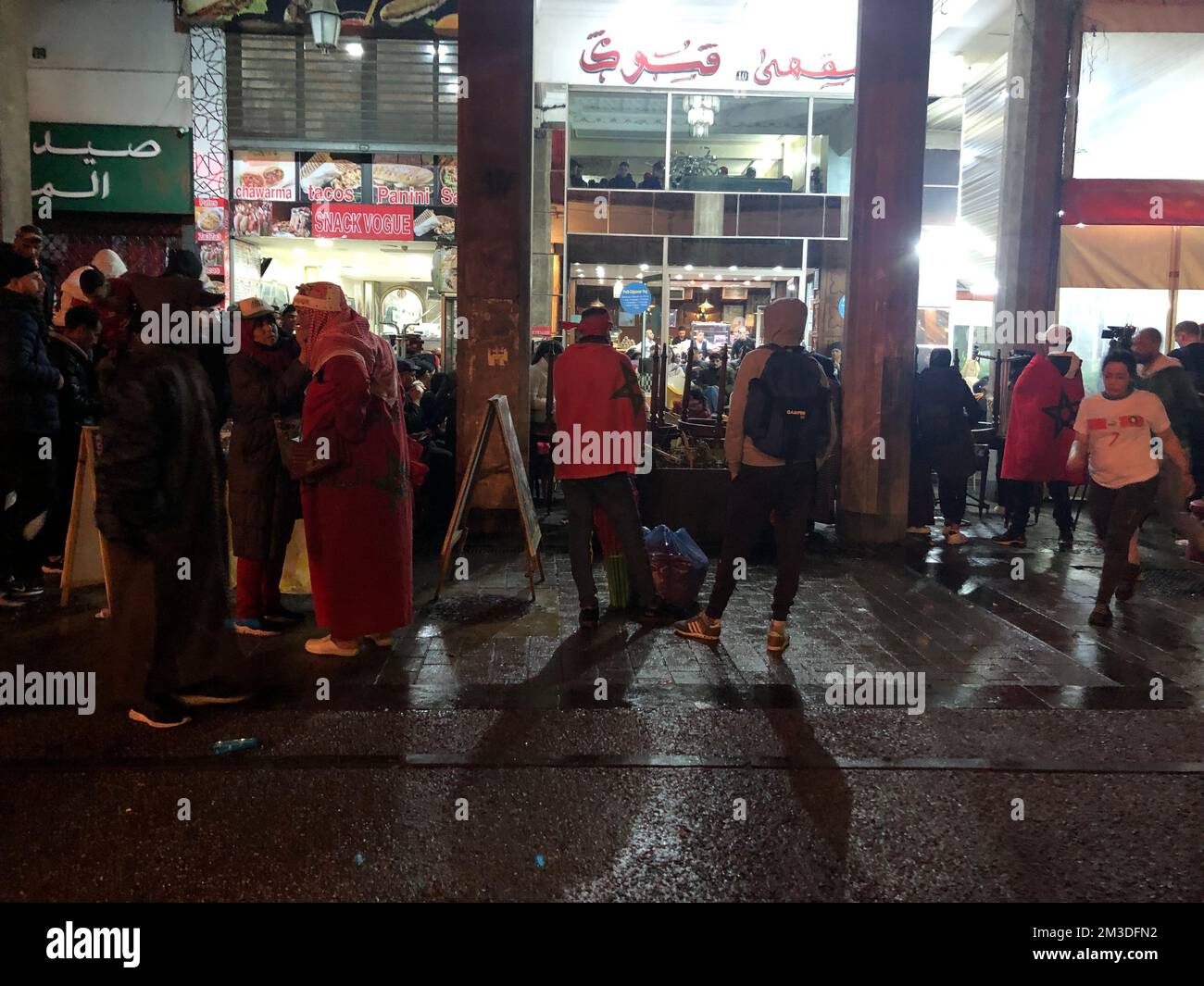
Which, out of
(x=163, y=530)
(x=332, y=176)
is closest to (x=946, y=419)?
(x=163, y=530)

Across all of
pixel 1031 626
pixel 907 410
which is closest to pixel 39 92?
pixel 907 410

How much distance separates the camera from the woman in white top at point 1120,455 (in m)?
6.48

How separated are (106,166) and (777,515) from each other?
1166 centimetres

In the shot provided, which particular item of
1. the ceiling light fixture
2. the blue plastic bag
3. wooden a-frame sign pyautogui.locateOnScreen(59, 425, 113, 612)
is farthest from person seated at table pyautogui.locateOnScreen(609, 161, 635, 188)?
wooden a-frame sign pyautogui.locateOnScreen(59, 425, 113, 612)

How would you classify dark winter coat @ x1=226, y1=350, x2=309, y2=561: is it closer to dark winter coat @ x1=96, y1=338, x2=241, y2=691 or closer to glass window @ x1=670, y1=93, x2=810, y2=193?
→ dark winter coat @ x1=96, y1=338, x2=241, y2=691

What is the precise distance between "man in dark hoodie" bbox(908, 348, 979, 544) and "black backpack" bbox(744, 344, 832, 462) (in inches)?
169

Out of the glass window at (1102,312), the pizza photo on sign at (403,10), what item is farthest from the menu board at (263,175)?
the glass window at (1102,312)

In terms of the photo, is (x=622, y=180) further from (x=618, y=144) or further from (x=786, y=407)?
(x=786, y=407)

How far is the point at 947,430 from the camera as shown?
946cm

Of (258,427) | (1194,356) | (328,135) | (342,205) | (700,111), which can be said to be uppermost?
(700,111)

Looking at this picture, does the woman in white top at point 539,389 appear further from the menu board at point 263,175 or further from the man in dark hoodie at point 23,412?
the menu board at point 263,175

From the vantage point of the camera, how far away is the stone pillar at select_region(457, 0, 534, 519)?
29.2 ft

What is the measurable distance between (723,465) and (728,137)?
35.8 ft

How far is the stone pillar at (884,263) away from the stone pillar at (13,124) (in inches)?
406
